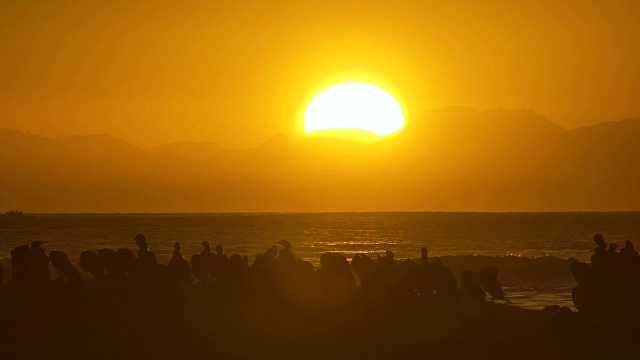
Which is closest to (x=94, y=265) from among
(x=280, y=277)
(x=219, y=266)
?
(x=219, y=266)

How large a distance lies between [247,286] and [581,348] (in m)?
7.93

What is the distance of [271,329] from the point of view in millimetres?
20641

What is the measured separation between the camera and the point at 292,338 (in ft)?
66.0

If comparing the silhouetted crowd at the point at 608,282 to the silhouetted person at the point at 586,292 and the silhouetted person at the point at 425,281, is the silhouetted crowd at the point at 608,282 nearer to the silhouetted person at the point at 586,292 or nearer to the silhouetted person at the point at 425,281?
the silhouetted person at the point at 586,292

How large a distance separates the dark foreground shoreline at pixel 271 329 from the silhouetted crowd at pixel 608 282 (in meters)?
1.02

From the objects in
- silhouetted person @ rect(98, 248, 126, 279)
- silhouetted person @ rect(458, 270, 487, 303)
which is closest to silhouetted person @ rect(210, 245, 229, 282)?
silhouetted person @ rect(98, 248, 126, 279)

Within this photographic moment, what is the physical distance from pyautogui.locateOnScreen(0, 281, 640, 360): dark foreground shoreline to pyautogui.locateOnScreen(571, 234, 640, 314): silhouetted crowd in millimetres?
1021

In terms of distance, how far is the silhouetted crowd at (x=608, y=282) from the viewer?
74.1ft

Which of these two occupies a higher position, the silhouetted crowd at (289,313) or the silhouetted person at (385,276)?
the silhouetted person at (385,276)

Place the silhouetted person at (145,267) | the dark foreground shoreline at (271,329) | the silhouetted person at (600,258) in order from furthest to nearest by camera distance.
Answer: the silhouetted person at (145,267)
the silhouetted person at (600,258)
the dark foreground shoreline at (271,329)

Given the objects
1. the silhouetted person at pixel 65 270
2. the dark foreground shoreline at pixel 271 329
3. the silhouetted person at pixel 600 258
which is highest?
the silhouetted person at pixel 600 258

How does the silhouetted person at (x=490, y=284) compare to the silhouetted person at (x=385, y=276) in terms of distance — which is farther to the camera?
the silhouetted person at (x=490, y=284)

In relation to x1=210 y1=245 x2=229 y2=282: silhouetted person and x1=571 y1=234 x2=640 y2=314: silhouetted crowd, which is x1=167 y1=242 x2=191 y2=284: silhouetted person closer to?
x1=210 y1=245 x2=229 y2=282: silhouetted person

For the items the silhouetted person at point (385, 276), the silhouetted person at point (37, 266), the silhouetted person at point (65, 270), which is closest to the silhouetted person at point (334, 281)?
the silhouetted person at point (385, 276)
